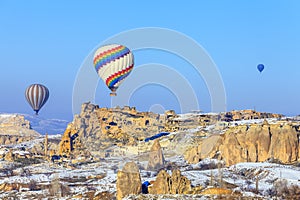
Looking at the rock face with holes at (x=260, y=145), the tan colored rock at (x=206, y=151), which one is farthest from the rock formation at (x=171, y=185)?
the tan colored rock at (x=206, y=151)

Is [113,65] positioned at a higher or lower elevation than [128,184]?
higher

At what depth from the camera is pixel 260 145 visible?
184 m

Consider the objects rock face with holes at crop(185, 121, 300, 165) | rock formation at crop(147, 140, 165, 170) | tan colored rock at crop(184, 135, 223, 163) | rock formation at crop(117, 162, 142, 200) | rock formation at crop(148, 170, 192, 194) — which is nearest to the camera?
rock formation at crop(148, 170, 192, 194)

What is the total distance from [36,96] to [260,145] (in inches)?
2506

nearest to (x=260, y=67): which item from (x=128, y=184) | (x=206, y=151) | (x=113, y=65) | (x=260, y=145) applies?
(x=260, y=145)

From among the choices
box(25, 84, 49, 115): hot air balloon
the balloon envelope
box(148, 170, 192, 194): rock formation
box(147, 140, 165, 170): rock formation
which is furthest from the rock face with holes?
box(148, 170, 192, 194): rock formation

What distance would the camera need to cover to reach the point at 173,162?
196 metres

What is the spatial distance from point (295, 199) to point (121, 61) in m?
45.3

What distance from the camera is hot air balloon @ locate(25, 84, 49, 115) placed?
16725cm

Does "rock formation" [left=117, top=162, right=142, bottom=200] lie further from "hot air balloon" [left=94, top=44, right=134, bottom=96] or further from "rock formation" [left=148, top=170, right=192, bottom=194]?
"hot air balloon" [left=94, top=44, right=134, bottom=96]

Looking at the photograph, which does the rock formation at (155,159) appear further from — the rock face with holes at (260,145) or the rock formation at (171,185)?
the rock formation at (171,185)

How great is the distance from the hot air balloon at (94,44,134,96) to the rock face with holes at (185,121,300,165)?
55.8 m

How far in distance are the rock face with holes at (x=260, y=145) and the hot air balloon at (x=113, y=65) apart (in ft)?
183

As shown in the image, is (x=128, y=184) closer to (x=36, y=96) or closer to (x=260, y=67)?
(x=36, y=96)
